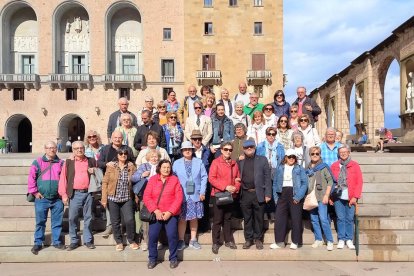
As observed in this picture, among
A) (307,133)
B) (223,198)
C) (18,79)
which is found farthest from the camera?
(18,79)

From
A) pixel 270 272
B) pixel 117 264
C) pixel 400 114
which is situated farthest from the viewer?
pixel 400 114

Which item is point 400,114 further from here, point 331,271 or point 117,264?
point 117,264

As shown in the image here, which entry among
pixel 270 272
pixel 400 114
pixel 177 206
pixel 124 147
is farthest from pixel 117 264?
pixel 400 114

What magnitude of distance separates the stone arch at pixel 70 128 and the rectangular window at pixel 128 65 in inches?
272

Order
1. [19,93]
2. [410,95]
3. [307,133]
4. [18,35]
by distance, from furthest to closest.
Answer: [18,35] < [19,93] < [410,95] < [307,133]

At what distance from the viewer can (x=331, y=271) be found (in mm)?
6023

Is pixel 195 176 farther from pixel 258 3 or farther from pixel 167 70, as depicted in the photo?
pixel 258 3

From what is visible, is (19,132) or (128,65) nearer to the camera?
(128,65)

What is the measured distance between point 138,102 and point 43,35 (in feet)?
37.6

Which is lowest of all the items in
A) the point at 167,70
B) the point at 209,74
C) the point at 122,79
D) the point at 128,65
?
the point at 122,79

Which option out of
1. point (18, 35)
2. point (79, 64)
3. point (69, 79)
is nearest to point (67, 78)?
point (69, 79)

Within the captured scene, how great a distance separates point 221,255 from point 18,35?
3800 centimetres

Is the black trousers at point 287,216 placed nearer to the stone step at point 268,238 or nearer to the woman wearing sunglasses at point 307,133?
the stone step at point 268,238

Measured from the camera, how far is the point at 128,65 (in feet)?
121
